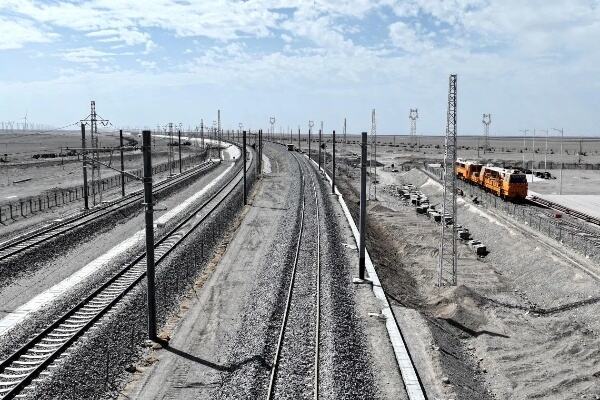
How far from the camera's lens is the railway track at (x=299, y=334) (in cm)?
1566

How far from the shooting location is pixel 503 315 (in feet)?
83.9

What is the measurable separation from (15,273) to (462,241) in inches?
1152

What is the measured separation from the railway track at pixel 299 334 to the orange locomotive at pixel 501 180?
29149 mm

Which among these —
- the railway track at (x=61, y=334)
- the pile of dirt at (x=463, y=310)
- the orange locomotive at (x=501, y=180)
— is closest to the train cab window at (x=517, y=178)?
the orange locomotive at (x=501, y=180)

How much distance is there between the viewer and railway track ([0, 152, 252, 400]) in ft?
51.8

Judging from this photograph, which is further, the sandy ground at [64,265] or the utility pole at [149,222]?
the sandy ground at [64,265]

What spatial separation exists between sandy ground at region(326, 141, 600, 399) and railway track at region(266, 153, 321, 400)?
135 inches

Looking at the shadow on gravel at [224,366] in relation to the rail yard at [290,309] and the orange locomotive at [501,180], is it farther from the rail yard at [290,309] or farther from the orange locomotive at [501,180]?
the orange locomotive at [501,180]

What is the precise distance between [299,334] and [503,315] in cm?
1101

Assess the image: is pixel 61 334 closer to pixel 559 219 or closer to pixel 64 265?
pixel 64 265

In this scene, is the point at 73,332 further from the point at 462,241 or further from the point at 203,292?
the point at 462,241

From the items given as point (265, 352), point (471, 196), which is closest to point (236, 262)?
point (265, 352)

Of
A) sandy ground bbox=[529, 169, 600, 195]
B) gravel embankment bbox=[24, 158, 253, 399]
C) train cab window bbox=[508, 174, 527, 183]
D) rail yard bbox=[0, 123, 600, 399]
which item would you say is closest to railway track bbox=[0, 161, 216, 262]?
rail yard bbox=[0, 123, 600, 399]

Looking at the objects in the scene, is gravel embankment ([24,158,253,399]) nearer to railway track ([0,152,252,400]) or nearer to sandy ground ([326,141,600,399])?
railway track ([0,152,252,400])
